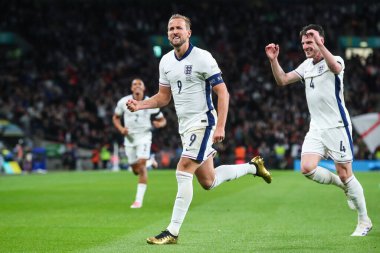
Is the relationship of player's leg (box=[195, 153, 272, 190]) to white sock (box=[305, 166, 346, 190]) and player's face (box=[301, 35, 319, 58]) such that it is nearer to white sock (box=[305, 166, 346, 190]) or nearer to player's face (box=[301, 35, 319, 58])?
white sock (box=[305, 166, 346, 190])

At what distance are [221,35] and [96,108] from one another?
340 inches

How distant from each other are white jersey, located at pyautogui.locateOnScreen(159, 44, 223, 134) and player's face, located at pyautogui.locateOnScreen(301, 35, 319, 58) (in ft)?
4.38

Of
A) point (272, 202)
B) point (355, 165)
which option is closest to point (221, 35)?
point (355, 165)

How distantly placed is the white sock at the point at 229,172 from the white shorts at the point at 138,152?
19.4 ft

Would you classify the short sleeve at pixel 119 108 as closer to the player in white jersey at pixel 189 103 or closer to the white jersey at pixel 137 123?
the white jersey at pixel 137 123

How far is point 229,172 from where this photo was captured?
10.1m

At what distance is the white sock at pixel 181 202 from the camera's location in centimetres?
935

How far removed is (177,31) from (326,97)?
2.16 metres

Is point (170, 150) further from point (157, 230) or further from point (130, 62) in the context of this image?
point (157, 230)

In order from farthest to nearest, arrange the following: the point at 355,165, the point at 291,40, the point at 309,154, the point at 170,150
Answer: the point at 291,40 < the point at 170,150 < the point at 355,165 < the point at 309,154

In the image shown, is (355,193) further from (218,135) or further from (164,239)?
(164,239)

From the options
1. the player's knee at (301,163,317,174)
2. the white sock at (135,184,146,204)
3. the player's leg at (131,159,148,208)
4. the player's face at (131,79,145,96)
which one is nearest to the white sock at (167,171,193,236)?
the player's knee at (301,163,317,174)

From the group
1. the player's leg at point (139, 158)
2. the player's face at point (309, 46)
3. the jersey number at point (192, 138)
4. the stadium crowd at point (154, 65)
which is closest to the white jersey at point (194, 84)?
the jersey number at point (192, 138)

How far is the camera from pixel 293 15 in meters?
44.2
